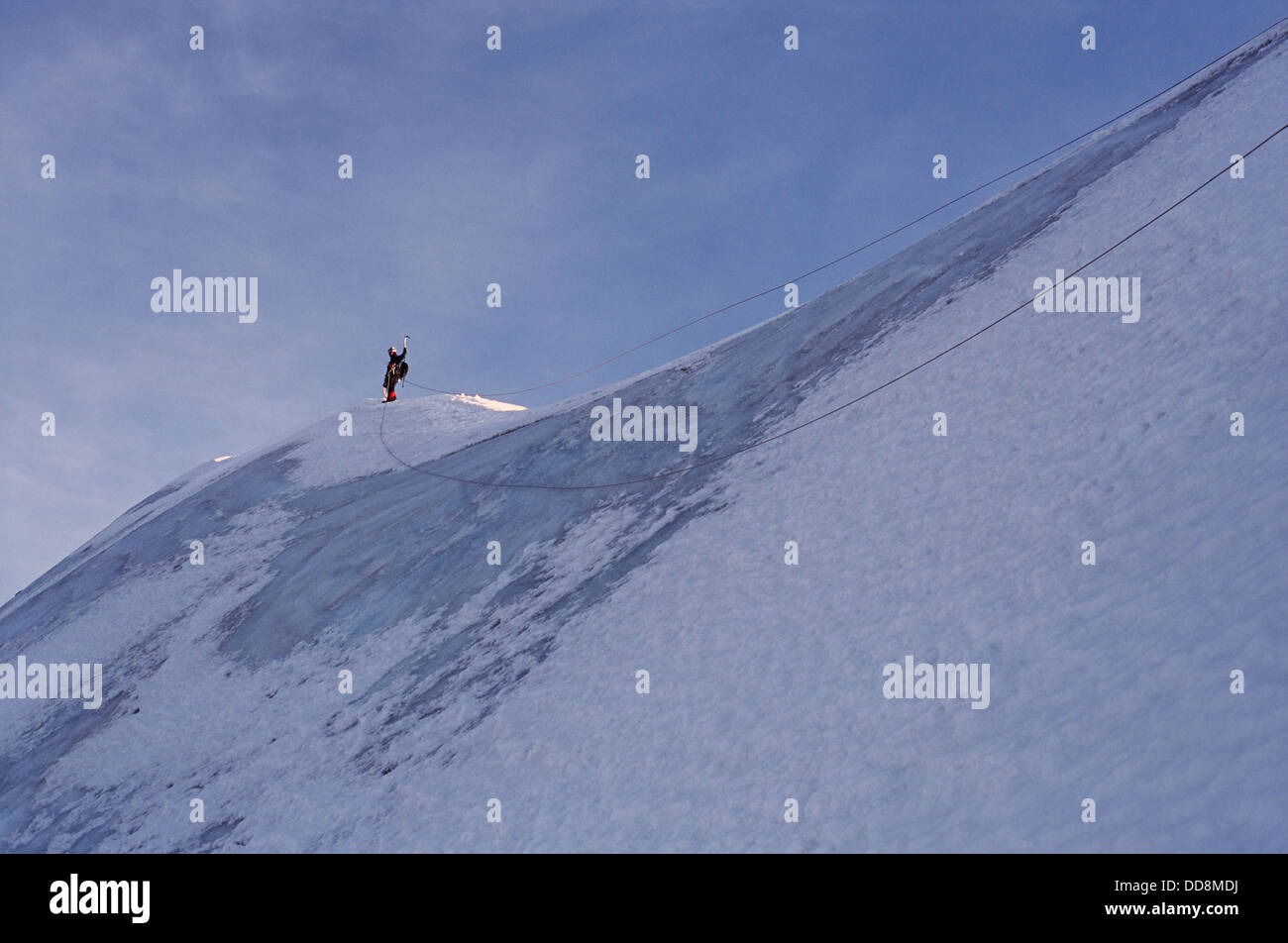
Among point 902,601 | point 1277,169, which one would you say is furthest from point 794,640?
point 1277,169

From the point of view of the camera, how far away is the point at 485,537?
889 inches

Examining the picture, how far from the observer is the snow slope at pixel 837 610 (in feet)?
30.3

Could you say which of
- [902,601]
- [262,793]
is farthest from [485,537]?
[902,601]

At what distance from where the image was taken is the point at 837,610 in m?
13.1

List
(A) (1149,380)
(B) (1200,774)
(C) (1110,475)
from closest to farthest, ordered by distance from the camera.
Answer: (B) (1200,774), (C) (1110,475), (A) (1149,380)

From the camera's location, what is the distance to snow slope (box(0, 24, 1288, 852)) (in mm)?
9227

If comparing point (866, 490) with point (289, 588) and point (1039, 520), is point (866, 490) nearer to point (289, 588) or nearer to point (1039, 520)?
point (1039, 520)

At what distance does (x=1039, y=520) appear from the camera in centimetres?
1255

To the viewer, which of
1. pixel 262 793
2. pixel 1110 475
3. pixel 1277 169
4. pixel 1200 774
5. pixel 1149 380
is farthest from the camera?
pixel 1277 169

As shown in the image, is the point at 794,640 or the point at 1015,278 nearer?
the point at 794,640
